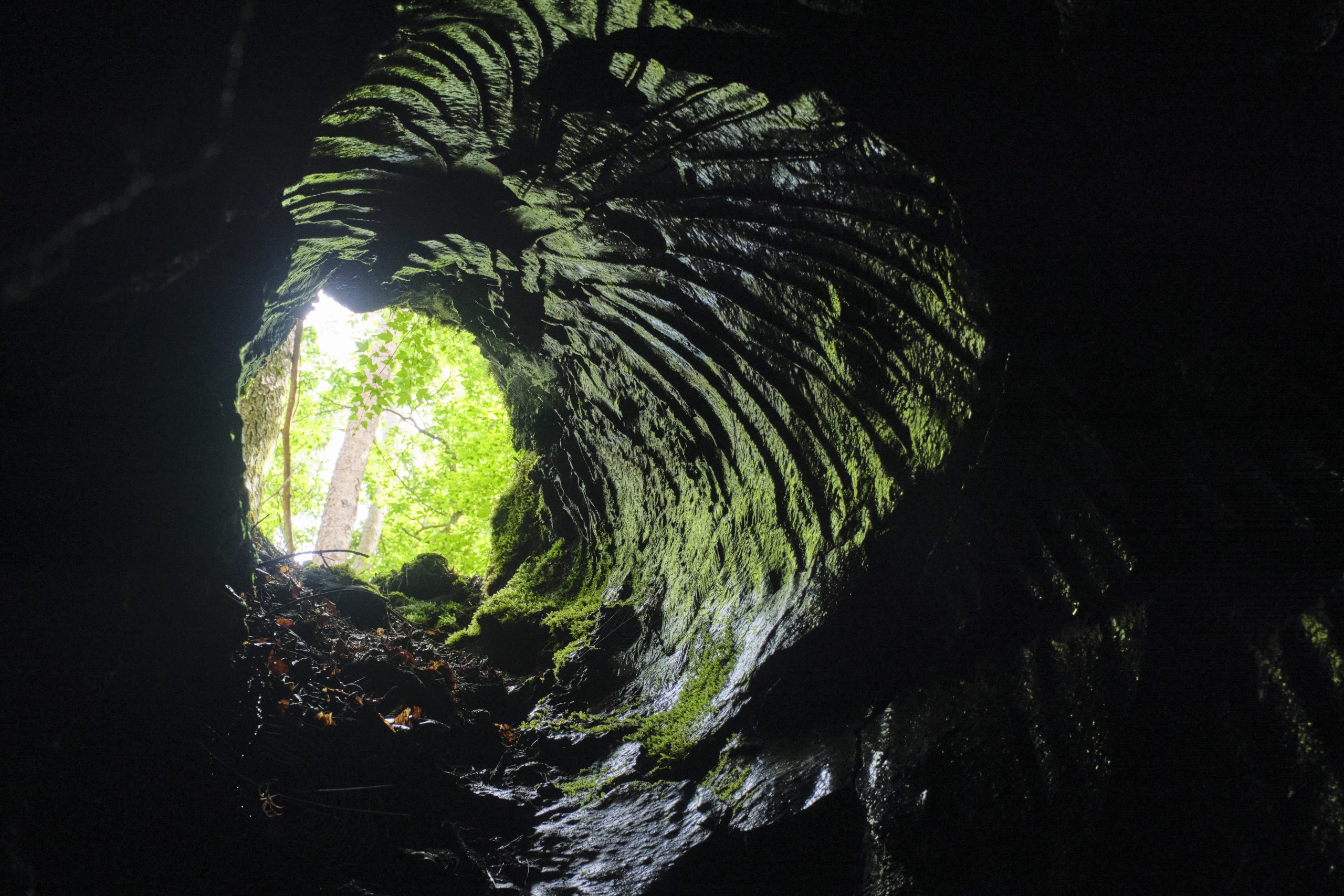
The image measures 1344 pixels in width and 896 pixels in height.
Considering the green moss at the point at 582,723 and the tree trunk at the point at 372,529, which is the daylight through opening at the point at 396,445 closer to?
the tree trunk at the point at 372,529

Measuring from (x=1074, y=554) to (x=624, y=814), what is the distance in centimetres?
241

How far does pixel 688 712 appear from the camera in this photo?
11.8 feet

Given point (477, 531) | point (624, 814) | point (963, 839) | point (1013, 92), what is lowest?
point (963, 839)

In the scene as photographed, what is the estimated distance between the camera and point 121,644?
2268 millimetres

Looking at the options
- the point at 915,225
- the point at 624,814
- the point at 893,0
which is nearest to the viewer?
the point at 893,0

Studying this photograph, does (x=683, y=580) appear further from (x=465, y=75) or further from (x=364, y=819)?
(x=465, y=75)

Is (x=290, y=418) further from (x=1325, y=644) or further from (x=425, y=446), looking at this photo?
(x=1325, y=644)

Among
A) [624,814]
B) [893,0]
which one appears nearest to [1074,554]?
[893,0]

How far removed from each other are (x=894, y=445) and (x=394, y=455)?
1139 cm

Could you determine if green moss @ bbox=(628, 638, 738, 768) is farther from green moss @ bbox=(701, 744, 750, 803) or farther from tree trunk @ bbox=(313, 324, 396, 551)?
tree trunk @ bbox=(313, 324, 396, 551)

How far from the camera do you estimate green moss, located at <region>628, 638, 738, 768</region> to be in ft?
11.2

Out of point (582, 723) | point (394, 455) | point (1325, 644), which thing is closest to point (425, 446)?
point (394, 455)

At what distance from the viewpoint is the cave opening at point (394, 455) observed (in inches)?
288

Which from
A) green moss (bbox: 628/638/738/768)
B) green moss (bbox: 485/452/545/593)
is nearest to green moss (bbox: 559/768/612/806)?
green moss (bbox: 628/638/738/768)
